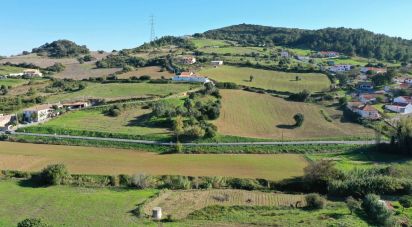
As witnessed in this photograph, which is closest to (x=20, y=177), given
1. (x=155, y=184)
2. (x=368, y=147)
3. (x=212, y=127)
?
(x=155, y=184)

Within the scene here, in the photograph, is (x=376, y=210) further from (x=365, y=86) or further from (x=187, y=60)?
(x=187, y=60)

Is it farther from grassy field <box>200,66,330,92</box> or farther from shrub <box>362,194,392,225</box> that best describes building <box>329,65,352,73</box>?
shrub <box>362,194,392,225</box>

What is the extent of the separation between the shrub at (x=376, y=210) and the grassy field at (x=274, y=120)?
23.7 m

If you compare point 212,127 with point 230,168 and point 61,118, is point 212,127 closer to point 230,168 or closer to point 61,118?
point 230,168

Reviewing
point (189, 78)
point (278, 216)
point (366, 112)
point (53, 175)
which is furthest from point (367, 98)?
point (53, 175)

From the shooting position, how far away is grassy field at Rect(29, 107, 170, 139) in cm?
5797

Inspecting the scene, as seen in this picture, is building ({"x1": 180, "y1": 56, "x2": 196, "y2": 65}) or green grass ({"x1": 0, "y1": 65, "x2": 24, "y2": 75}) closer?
building ({"x1": 180, "y1": 56, "x2": 196, "y2": 65})

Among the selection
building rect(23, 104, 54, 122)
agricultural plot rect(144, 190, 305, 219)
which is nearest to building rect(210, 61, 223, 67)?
building rect(23, 104, 54, 122)

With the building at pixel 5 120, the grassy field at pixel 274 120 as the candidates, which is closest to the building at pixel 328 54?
the grassy field at pixel 274 120

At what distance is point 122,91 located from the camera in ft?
282

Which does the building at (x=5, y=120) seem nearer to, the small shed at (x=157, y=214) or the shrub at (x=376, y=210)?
the small shed at (x=157, y=214)

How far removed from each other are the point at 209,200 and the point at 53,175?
47.9 ft

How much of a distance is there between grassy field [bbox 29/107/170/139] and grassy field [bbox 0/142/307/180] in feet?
20.3

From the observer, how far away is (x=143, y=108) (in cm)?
7112
